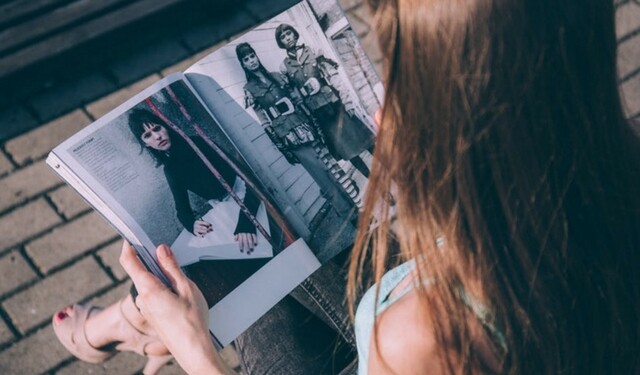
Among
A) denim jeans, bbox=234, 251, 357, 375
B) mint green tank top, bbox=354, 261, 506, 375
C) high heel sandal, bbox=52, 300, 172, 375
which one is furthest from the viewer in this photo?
high heel sandal, bbox=52, 300, 172, 375

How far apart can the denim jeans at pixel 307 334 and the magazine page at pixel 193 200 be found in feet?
0.55

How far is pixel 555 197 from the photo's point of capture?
986mm

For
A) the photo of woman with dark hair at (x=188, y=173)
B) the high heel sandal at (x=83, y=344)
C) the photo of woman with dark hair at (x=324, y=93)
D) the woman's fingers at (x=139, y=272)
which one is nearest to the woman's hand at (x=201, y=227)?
the photo of woman with dark hair at (x=188, y=173)

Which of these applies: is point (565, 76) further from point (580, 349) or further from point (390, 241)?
point (390, 241)

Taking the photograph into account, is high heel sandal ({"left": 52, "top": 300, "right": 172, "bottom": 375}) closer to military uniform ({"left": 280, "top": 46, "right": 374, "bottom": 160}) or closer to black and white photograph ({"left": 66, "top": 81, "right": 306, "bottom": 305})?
black and white photograph ({"left": 66, "top": 81, "right": 306, "bottom": 305})

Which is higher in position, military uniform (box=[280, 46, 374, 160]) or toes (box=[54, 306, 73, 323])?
military uniform (box=[280, 46, 374, 160])

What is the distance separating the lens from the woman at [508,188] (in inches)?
36.2

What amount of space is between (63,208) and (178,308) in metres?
1.19

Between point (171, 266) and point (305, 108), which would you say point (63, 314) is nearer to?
point (171, 266)

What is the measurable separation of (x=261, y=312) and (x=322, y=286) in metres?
0.24

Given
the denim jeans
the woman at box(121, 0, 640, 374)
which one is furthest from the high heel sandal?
the woman at box(121, 0, 640, 374)

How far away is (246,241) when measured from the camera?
1.35 m

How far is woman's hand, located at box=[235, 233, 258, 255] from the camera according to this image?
1.35 meters

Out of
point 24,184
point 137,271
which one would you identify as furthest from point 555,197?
point 24,184
